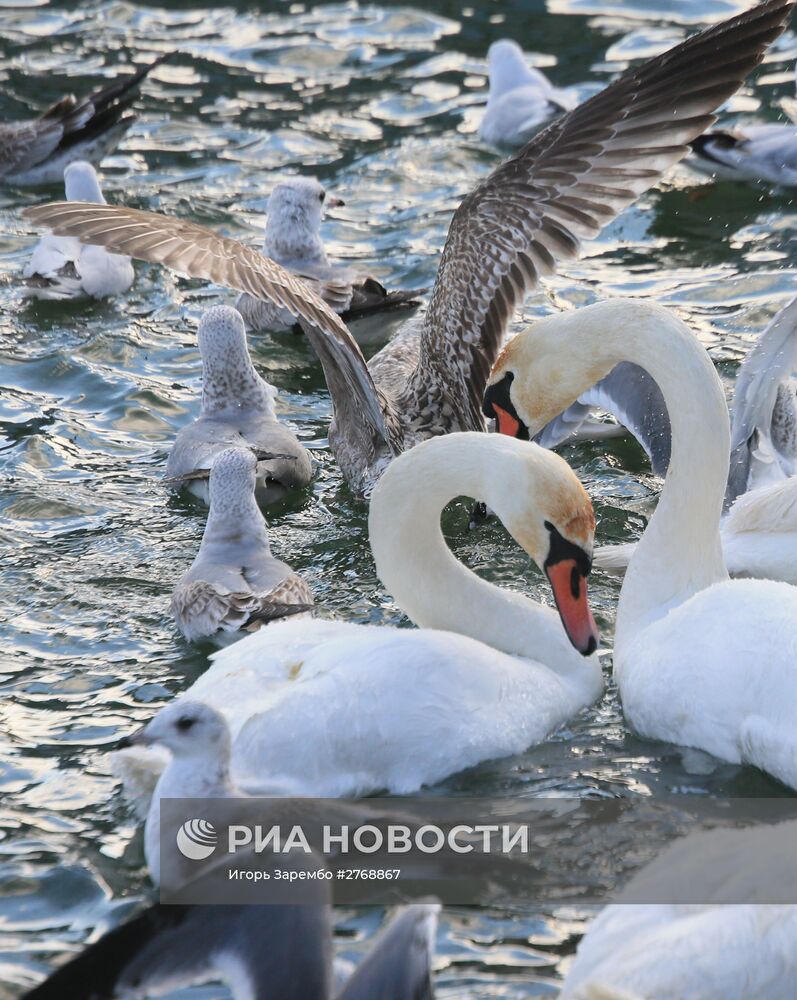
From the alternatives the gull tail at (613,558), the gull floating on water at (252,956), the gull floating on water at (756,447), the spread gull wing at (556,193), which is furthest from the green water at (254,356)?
the spread gull wing at (556,193)

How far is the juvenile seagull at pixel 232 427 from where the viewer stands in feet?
26.6

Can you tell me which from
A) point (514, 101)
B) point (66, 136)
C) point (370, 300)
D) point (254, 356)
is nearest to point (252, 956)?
point (370, 300)

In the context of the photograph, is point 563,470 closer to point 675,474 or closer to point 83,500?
point 675,474

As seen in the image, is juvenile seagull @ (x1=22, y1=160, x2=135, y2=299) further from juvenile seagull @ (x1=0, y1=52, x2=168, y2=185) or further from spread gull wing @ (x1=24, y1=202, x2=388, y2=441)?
spread gull wing @ (x1=24, y1=202, x2=388, y2=441)

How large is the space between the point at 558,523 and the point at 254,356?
4.64 m

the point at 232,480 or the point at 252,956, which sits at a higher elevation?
the point at 232,480

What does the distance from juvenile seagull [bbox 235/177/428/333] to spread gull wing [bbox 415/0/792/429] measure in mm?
1359

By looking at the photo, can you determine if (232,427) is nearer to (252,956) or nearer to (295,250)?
(295,250)

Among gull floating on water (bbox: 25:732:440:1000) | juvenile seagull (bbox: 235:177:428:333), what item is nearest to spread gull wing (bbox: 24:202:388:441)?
juvenile seagull (bbox: 235:177:428:333)

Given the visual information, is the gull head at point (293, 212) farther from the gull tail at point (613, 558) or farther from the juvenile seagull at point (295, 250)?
the gull tail at point (613, 558)

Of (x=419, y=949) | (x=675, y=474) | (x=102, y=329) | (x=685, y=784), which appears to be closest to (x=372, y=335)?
(x=102, y=329)

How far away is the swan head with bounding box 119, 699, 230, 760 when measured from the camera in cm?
505

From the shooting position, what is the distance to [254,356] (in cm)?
1030

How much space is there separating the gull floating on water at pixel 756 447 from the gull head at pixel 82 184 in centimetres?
451
